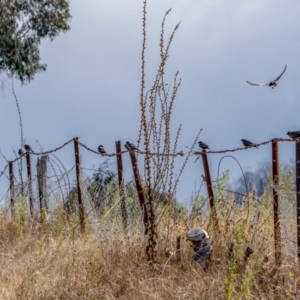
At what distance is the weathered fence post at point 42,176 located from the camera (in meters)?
10.1

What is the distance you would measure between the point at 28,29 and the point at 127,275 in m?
12.2

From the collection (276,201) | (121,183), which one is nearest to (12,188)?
(121,183)

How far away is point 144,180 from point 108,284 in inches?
41.8

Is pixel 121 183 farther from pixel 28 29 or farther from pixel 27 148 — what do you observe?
pixel 28 29

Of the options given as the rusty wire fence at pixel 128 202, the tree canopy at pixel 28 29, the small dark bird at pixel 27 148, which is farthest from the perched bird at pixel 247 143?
the tree canopy at pixel 28 29

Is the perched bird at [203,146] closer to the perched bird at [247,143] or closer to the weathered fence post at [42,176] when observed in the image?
the perched bird at [247,143]

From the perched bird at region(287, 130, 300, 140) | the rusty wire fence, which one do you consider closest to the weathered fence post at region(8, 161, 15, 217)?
the rusty wire fence

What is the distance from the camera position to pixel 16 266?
21.7 feet

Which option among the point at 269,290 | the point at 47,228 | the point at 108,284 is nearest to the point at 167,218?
the point at 108,284

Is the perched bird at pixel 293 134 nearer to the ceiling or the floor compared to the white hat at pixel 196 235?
nearer to the ceiling

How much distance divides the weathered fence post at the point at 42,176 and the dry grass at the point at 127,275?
114 inches

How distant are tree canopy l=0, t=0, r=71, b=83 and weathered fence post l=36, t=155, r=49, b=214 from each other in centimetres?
711

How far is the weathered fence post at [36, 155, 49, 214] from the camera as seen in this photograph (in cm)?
1014

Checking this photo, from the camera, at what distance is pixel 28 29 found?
17219mm
